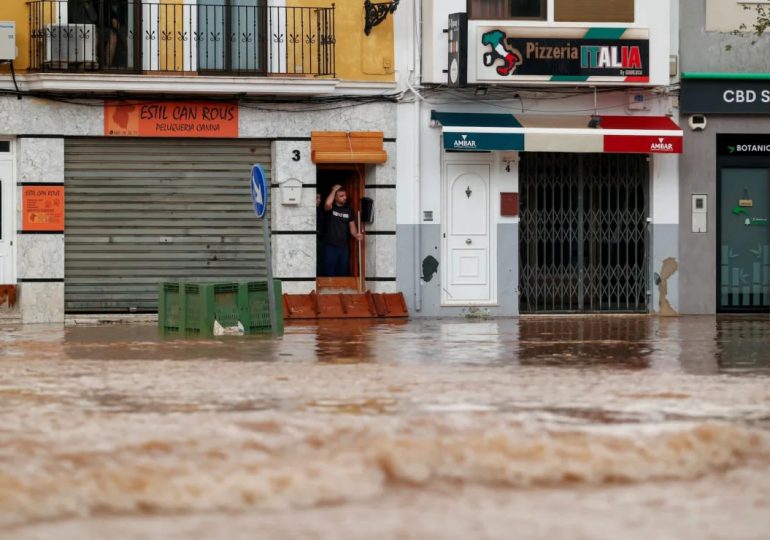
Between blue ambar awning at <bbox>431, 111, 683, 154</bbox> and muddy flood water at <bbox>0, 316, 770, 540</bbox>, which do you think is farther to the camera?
blue ambar awning at <bbox>431, 111, 683, 154</bbox>

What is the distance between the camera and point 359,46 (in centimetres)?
2411

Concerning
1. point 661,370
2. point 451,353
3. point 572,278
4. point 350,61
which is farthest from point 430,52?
point 661,370

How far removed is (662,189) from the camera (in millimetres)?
24859

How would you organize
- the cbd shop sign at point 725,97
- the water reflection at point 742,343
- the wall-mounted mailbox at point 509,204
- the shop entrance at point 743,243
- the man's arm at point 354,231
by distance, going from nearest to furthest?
the water reflection at point 742,343
the man's arm at point 354,231
the wall-mounted mailbox at point 509,204
the cbd shop sign at point 725,97
the shop entrance at point 743,243

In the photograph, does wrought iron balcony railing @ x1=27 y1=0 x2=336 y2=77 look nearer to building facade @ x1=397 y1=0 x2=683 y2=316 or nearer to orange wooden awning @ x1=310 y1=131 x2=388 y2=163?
orange wooden awning @ x1=310 y1=131 x2=388 y2=163

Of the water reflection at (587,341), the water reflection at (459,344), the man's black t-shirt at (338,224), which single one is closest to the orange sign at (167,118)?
the man's black t-shirt at (338,224)

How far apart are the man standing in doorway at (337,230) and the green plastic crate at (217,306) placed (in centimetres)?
499

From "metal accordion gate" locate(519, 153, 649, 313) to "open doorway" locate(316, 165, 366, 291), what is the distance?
254 cm

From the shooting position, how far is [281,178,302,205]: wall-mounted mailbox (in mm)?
23906

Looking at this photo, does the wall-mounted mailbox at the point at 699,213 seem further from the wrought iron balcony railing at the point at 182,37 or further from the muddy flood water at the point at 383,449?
the muddy flood water at the point at 383,449

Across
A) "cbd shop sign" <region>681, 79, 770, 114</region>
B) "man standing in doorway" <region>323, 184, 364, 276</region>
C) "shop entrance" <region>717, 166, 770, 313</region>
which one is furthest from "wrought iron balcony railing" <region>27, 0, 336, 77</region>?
"shop entrance" <region>717, 166, 770, 313</region>

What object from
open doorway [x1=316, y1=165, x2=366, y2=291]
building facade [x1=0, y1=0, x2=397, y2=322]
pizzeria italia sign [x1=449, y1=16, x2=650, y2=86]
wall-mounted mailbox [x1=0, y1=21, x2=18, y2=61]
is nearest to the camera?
wall-mounted mailbox [x1=0, y1=21, x2=18, y2=61]

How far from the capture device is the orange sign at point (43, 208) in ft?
77.0

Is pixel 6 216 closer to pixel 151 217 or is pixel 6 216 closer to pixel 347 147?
pixel 151 217
